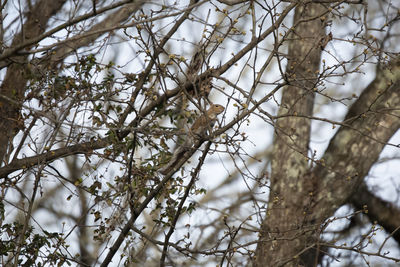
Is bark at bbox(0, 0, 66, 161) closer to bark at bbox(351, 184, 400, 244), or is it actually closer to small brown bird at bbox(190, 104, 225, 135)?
small brown bird at bbox(190, 104, 225, 135)

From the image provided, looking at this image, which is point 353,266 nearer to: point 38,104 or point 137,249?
point 137,249

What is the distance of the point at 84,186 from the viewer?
12.3ft

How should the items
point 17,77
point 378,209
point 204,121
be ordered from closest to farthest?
point 204,121
point 17,77
point 378,209

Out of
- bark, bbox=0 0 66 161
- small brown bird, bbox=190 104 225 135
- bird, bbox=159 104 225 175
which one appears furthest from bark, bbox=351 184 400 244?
bark, bbox=0 0 66 161

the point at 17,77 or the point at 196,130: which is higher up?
the point at 17,77

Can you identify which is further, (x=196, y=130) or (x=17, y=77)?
(x=17, y=77)

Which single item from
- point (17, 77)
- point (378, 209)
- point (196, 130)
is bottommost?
point (196, 130)

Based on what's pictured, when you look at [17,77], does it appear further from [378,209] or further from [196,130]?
[378,209]

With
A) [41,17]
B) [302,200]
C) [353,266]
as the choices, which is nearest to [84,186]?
[41,17]

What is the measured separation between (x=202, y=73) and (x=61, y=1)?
2807 mm

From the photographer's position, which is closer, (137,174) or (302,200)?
(137,174)

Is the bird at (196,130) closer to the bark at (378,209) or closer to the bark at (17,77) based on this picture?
the bark at (17,77)

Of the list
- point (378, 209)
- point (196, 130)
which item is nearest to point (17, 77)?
point (196, 130)

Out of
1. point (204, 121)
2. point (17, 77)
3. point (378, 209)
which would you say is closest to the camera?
point (204, 121)
